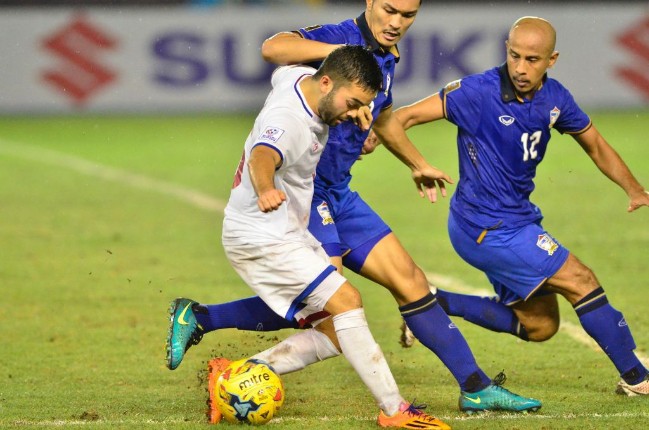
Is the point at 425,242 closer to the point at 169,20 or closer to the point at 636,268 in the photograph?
the point at 636,268

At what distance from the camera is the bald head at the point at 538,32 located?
20.7 ft

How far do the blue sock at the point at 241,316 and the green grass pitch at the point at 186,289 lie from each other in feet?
0.55

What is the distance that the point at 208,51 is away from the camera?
24297 millimetres

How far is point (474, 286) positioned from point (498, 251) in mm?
2956

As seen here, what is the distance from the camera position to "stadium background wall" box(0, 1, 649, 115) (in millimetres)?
24172

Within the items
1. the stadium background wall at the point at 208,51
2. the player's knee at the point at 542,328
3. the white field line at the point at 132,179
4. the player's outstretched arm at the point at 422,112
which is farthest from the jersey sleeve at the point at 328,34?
the stadium background wall at the point at 208,51

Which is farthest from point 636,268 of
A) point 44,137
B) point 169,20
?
point 169,20

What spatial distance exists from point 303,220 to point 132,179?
1097 cm

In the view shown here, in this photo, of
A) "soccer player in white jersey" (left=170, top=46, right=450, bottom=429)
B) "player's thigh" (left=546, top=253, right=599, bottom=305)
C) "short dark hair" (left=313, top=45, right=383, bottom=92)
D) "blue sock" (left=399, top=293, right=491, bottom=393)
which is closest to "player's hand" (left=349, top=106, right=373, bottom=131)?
"soccer player in white jersey" (left=170, top=46, right=450, bottom=429)

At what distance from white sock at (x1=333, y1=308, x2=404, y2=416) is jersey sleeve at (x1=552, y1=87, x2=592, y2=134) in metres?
1.72

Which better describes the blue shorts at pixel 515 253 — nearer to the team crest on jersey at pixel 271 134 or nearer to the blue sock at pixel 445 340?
the blue sock at pixel 445 340

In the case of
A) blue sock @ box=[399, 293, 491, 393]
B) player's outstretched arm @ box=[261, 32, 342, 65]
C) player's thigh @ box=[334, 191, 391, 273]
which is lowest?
blue sock @ box=[399, 293, 491, 393]

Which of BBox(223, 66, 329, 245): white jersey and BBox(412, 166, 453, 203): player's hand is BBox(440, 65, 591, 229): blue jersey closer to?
BBox(412, 166, 453, 203): player's hand

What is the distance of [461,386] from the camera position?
605 centimetres
